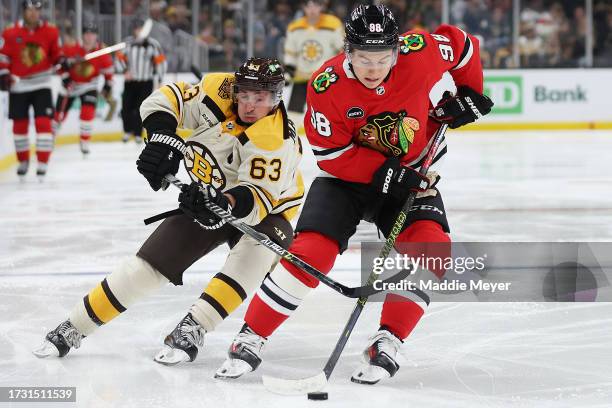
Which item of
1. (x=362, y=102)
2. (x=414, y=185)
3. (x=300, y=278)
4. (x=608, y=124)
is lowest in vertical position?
(x=608, y=124)

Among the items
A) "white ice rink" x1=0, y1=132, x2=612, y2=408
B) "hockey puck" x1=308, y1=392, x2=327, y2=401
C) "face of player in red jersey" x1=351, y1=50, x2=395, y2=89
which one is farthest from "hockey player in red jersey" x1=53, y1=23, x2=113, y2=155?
"hockey puck" x1=308, y1=392, x2=327, y2=401

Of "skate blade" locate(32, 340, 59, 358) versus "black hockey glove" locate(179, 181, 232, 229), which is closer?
"black hockey glove" locate(179, 181, 232, 229)

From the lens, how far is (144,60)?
32.8 feet

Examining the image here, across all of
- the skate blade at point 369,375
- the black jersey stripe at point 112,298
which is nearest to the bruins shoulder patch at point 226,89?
the black jersey stripe at point 112,298

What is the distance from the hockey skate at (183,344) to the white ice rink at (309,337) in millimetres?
33

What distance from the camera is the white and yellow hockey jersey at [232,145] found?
9.12 feet

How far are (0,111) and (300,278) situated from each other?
545 cm

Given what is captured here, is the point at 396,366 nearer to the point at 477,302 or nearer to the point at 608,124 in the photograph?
the point at 477,302

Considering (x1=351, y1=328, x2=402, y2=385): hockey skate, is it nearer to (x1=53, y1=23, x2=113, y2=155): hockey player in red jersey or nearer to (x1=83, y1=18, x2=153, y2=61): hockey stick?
(x1=53, y1=23, x2=113, y2=155): hockey player in red jersey

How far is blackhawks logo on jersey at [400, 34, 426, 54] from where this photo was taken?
8.93 feet

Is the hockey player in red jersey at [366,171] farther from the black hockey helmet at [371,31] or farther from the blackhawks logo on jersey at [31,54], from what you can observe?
the blackhawks logo on jersey at [31,54]

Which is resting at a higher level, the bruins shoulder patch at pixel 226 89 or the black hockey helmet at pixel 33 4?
the black hockey helmet at pixel 33 4

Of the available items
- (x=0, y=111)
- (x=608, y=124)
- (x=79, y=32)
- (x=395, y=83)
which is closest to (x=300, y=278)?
(x=395, y=83)

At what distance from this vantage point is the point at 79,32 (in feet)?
34.7
